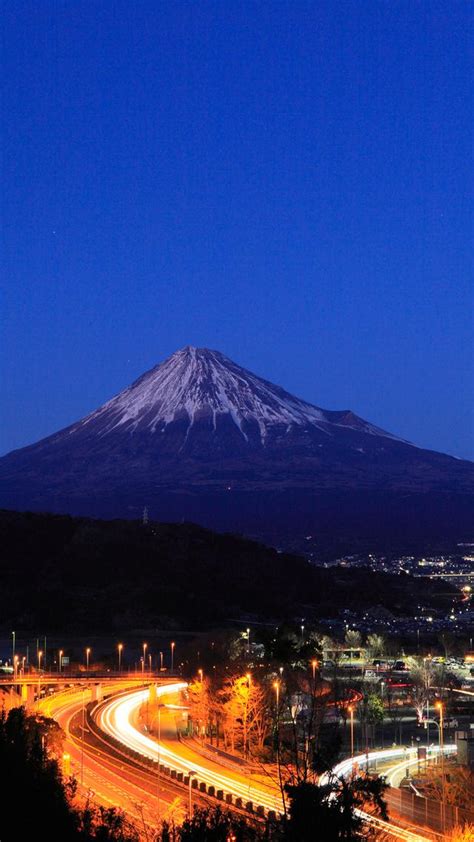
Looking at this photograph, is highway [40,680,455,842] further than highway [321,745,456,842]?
No

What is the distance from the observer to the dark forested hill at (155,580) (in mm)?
88188

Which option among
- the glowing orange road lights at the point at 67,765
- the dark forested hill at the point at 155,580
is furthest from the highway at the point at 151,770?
the dark forested hill at the point at 155,580

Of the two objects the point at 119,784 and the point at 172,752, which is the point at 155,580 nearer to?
the point at 172,752

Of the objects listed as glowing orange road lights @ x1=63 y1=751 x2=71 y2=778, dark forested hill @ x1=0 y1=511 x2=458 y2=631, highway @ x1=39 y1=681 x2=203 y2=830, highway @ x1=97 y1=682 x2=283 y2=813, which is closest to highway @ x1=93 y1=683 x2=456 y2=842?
highway @ x1=97 y1=682 x2=283 y2=813

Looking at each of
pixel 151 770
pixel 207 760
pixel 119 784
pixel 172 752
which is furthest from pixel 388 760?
pixel 119 784

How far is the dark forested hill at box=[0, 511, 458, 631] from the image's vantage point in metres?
88.2

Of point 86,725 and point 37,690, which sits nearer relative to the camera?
point 86,725

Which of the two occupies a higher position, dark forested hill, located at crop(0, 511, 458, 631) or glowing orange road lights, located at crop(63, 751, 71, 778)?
dark forested hill, located at crop(0, 511, 458, 631)

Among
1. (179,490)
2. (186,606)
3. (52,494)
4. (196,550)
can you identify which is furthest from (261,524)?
(186,606)

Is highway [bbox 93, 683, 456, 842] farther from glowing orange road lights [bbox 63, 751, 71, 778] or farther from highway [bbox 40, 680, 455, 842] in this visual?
glowing orange road lights [bbox 63, 751, 71, 778]

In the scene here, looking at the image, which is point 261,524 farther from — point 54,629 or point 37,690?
point 37,690

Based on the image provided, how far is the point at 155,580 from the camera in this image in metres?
98.4

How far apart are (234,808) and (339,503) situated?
541 ft

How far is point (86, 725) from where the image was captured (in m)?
44.6
